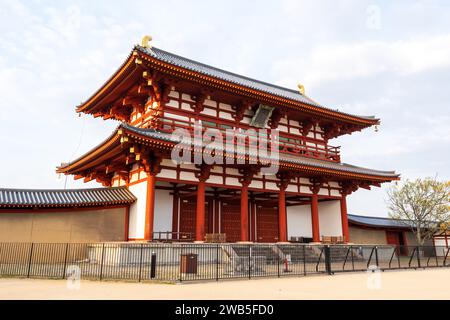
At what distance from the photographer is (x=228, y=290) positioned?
10.3m

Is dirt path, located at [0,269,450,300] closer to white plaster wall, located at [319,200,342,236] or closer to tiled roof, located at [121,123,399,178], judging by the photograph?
tiled roof, located at [121,123,399,178]

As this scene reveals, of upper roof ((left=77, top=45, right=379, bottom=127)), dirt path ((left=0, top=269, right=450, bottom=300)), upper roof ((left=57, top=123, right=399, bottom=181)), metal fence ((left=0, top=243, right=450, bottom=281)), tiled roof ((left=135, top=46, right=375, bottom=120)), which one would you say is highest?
tiled roof ((left=135, top=46, right=375, bottom=120))

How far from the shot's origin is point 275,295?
370 inches

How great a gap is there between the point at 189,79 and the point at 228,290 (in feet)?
40.4

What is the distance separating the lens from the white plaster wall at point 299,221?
25.8 meters

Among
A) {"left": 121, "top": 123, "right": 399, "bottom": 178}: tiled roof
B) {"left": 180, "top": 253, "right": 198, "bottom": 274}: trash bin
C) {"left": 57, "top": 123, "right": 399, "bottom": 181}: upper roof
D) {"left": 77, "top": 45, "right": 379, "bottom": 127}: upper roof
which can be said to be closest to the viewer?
{"left": 180, "top": 253, "right": 198, "bottom": 274}: trash bin

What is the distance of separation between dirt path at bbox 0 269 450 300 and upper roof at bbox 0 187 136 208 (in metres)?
6.44

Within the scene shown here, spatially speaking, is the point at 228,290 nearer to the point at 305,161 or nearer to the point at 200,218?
the point at 200,218

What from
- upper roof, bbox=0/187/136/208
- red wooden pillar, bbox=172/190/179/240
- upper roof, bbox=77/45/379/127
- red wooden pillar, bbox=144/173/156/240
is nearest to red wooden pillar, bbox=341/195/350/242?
upper roof, bbox=77/45/379/127

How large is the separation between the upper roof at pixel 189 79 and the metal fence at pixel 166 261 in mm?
8791

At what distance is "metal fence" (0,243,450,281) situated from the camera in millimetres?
13209

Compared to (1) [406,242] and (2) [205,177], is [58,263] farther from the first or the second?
(1) [406,242]
